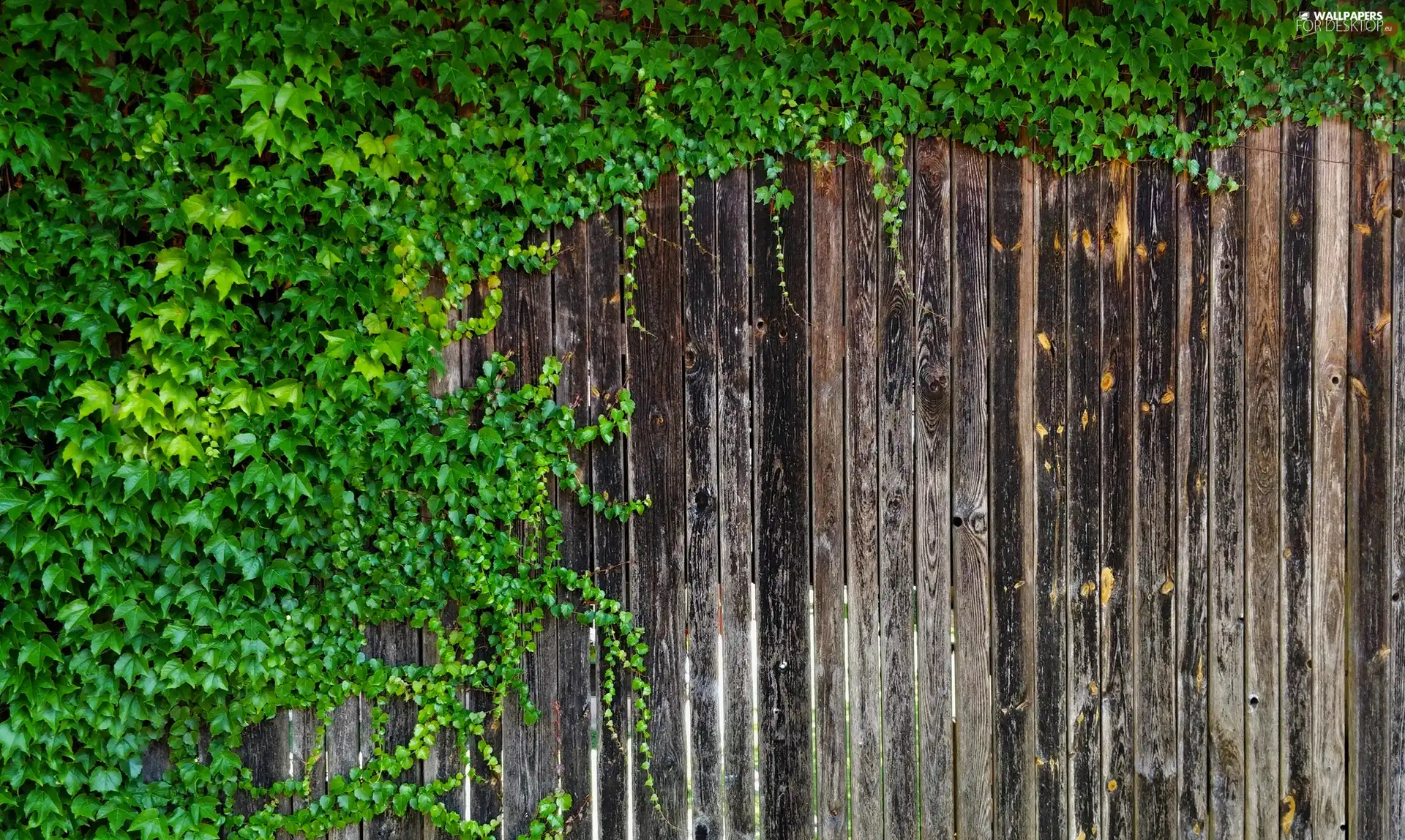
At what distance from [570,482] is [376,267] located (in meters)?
0.76

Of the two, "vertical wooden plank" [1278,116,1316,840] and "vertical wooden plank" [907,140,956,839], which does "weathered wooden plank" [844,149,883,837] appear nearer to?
"vertical wooden plank" [907,140,956,839]

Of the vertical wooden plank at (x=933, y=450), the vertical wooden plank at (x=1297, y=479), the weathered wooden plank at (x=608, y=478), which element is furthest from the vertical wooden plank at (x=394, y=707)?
the vertical wooden plank at (x=1297, y=479)

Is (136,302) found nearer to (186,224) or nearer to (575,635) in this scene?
(186,224)

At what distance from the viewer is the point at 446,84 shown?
243cm

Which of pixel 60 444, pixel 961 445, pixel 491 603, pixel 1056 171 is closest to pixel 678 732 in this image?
pixel 491 603

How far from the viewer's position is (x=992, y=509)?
2656 millimetres

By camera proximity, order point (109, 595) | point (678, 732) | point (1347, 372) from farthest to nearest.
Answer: point (1347, 372)
point (678, 732)
point (109, 595)

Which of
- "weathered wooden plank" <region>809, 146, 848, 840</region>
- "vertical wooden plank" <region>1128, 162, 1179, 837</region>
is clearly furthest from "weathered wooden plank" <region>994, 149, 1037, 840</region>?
"weathered wooden plank" <region>809, 146, 848, 840</region>

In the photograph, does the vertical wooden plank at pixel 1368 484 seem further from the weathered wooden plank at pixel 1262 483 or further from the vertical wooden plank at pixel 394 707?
the vertical wooden plank at pixel 394 707

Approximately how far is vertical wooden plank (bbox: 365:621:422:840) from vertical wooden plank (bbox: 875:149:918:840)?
1.34 metres

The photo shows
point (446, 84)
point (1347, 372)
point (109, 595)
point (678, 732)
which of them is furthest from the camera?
point (1347, 372)

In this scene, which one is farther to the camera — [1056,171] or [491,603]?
[1056,171]

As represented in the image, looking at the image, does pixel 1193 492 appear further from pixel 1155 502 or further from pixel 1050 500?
pixel 1050 500

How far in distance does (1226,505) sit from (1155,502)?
0.23 meters
